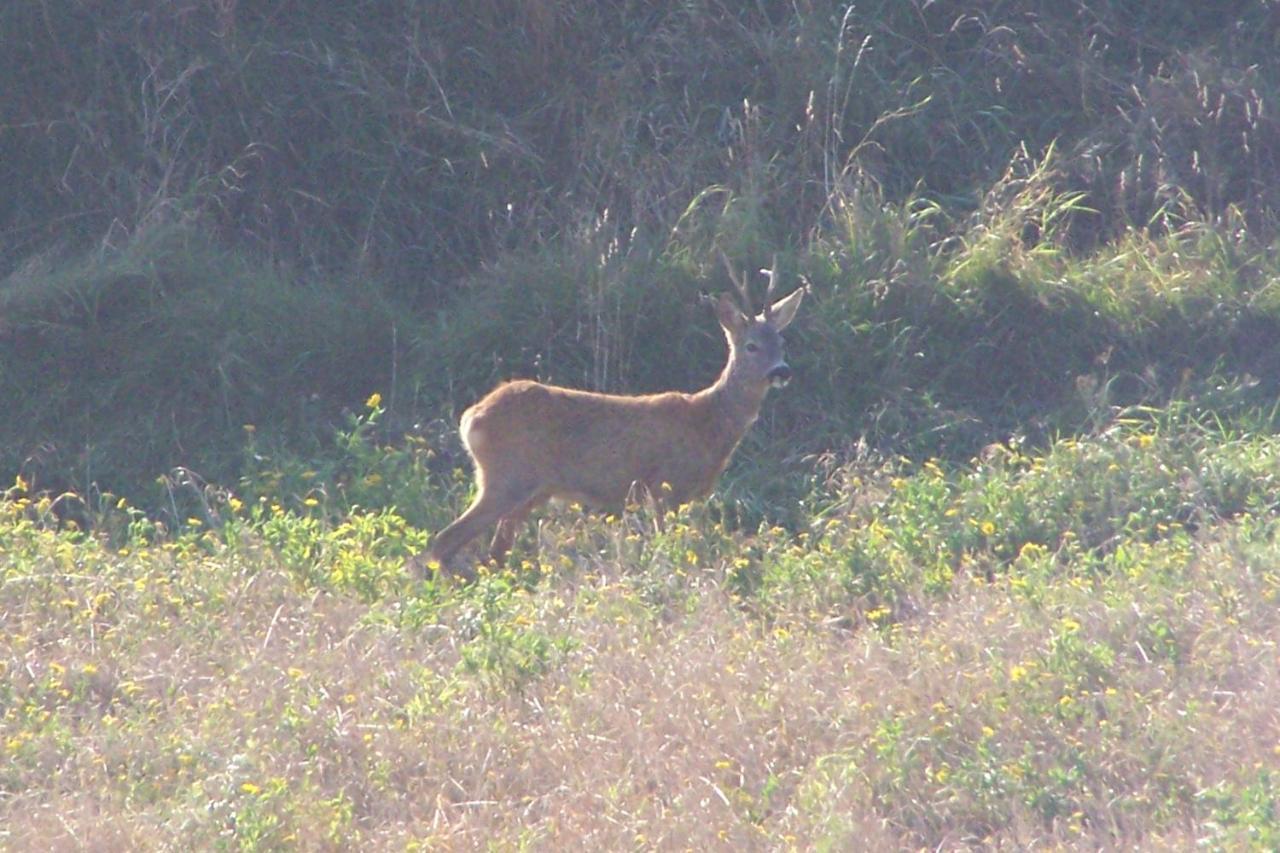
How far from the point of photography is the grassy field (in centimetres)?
502

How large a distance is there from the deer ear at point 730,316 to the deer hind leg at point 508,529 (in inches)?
53.9

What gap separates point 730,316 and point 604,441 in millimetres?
1048

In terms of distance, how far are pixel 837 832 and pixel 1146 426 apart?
4.38 meters

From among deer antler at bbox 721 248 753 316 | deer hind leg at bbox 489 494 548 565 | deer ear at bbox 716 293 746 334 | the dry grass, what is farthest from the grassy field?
deer ear at bbox 716 293 746 334

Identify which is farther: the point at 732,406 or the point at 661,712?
the point at 732,406

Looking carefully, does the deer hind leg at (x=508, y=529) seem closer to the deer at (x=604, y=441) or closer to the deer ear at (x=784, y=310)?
the deer at (x=604, y=441)

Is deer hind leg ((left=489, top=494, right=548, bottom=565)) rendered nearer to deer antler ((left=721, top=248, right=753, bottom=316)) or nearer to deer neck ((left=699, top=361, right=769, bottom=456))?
deer neck ((left=699, top=361, right=769, bottom=456))

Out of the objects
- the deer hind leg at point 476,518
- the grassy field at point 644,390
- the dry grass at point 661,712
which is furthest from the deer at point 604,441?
the dry grass at point 661,712

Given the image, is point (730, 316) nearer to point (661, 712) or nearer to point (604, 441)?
point (604, 441)

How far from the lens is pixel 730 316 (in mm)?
8883

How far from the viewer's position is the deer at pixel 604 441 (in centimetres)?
811

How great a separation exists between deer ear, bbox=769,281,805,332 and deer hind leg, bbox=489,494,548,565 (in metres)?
1.55

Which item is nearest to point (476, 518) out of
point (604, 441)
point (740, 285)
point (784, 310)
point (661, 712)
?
point (604, 441)

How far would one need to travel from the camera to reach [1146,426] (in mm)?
8398
